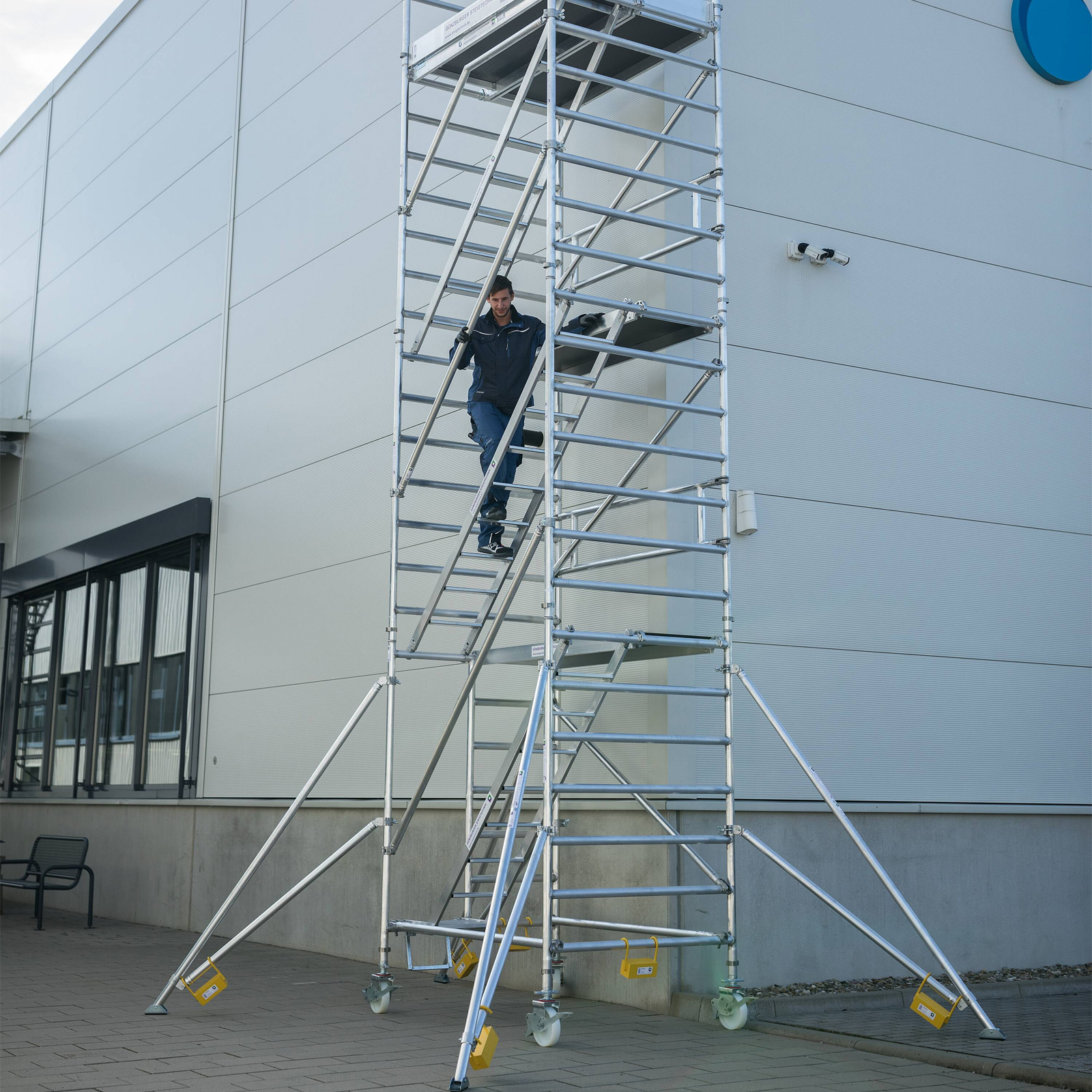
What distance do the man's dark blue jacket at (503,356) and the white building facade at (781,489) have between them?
51.2 inches

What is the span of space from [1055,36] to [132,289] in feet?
31.7

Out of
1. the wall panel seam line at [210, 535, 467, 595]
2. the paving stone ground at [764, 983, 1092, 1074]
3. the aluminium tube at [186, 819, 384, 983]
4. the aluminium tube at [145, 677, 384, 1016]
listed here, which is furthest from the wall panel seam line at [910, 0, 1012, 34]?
the aluminium tube at [186, 819, 384, 983]

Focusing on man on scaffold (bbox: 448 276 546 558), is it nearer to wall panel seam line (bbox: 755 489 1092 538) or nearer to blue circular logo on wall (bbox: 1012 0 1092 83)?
wall panel seam line (bbox: 755 489 1092 538)

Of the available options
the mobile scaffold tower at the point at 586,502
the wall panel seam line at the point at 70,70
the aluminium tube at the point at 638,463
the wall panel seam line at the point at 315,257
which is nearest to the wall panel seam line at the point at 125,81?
the wall panel seam line at the point at 70,70

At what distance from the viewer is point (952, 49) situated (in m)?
8.95

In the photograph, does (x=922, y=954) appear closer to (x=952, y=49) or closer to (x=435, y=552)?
(x=435, y=552)

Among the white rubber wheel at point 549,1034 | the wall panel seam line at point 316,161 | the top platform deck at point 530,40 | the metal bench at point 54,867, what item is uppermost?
the wall panel seam line at point 316,161

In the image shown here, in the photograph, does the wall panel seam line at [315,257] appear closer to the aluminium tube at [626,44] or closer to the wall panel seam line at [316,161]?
the wall panel seam line at [316,161]

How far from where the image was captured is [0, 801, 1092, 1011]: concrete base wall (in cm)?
687

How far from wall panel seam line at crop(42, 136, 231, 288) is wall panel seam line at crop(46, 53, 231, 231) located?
16.2 inches

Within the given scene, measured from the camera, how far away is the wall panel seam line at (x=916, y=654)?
742 centimetres

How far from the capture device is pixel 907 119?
866 centimetres

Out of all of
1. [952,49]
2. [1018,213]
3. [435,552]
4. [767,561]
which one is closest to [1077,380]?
[1018,213]

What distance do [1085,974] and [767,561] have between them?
3221mm
